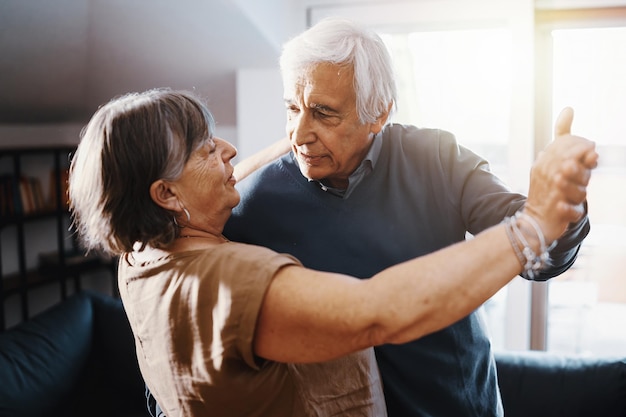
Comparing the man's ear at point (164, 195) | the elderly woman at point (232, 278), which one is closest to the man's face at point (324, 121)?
the elderly woman at point (232, 278)

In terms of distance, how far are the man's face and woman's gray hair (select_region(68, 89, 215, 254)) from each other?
0.41 m

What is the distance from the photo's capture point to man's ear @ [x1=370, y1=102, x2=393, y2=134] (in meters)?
1.58

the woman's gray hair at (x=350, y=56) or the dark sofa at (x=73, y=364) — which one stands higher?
the woman's gray hair at (x=350, y=56)

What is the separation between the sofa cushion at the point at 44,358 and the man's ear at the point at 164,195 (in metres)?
1.97

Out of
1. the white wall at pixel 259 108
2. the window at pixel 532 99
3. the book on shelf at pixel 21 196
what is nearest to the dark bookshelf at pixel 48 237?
the book on shelf at pixel 21 196

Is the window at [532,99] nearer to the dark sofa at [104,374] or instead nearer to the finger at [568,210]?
the dark sofa at [104,374]

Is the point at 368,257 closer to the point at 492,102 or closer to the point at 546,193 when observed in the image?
the point at 546,193

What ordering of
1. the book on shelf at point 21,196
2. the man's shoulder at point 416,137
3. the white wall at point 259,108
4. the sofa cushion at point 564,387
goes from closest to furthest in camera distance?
the man's shoulder at point 416,137, the sofa cushion at point 564,387, the white wall at point 259,108, the book on shelf at point 21,196

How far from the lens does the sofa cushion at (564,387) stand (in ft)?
8.82

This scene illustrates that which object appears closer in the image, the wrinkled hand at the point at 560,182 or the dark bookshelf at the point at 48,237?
the wrinkled hand at the point at 560,182

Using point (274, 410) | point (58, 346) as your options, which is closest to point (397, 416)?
point (274, 410)

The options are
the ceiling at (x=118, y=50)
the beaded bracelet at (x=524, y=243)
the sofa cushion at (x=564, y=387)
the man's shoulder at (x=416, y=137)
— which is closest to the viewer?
the beaded bracelet at (x=524, y=243)

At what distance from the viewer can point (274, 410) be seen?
3.51ft

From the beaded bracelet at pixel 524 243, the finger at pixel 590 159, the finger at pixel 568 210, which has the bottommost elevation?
the beaded bracelet at pixel 524 243
